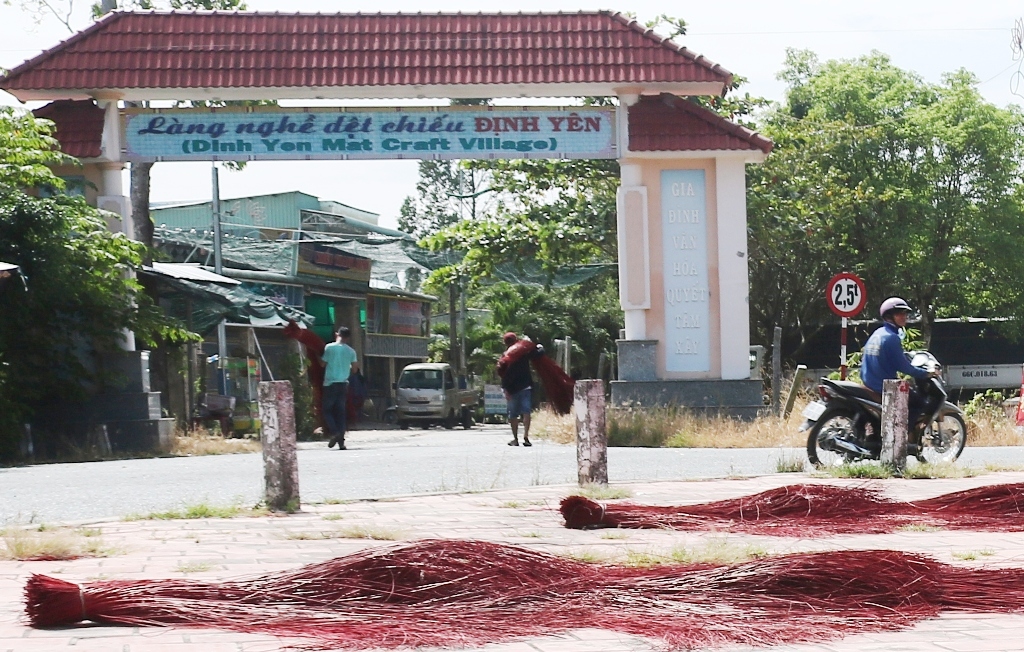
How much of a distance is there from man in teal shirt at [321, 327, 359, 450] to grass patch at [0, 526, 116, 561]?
10383 mm

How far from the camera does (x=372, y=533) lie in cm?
848

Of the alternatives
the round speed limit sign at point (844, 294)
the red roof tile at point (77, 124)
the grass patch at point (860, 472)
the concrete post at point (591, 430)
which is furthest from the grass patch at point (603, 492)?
the red roof tile at point (77, 124)

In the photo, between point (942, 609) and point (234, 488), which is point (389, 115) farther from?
point (942, 609)

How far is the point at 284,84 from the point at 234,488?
9763 millimetres

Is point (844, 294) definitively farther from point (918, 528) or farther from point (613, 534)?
point (613, 534)

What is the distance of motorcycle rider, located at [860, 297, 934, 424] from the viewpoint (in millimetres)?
13117

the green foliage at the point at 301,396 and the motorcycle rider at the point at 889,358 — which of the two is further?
the green foliage at the point at 301,396

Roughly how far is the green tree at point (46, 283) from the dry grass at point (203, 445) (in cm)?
159

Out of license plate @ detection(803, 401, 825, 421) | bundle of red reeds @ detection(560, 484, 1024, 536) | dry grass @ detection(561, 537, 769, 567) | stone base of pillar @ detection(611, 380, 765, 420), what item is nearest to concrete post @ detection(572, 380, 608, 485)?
bundle of red reeds @ detection(560, 484, 1024, 536)

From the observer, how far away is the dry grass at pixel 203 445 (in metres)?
20.7

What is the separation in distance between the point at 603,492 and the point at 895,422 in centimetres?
301

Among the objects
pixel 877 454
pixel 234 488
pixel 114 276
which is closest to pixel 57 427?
pixel 114 276

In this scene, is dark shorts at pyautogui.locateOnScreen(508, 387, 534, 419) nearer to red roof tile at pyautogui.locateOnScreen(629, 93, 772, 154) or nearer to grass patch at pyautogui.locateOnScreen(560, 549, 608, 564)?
red roof tile at pyautogui.locateOnScreen(629, 93, 772, 154)

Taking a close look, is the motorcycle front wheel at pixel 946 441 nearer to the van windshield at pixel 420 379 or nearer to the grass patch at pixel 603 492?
the grass patch at pixel 603 492
